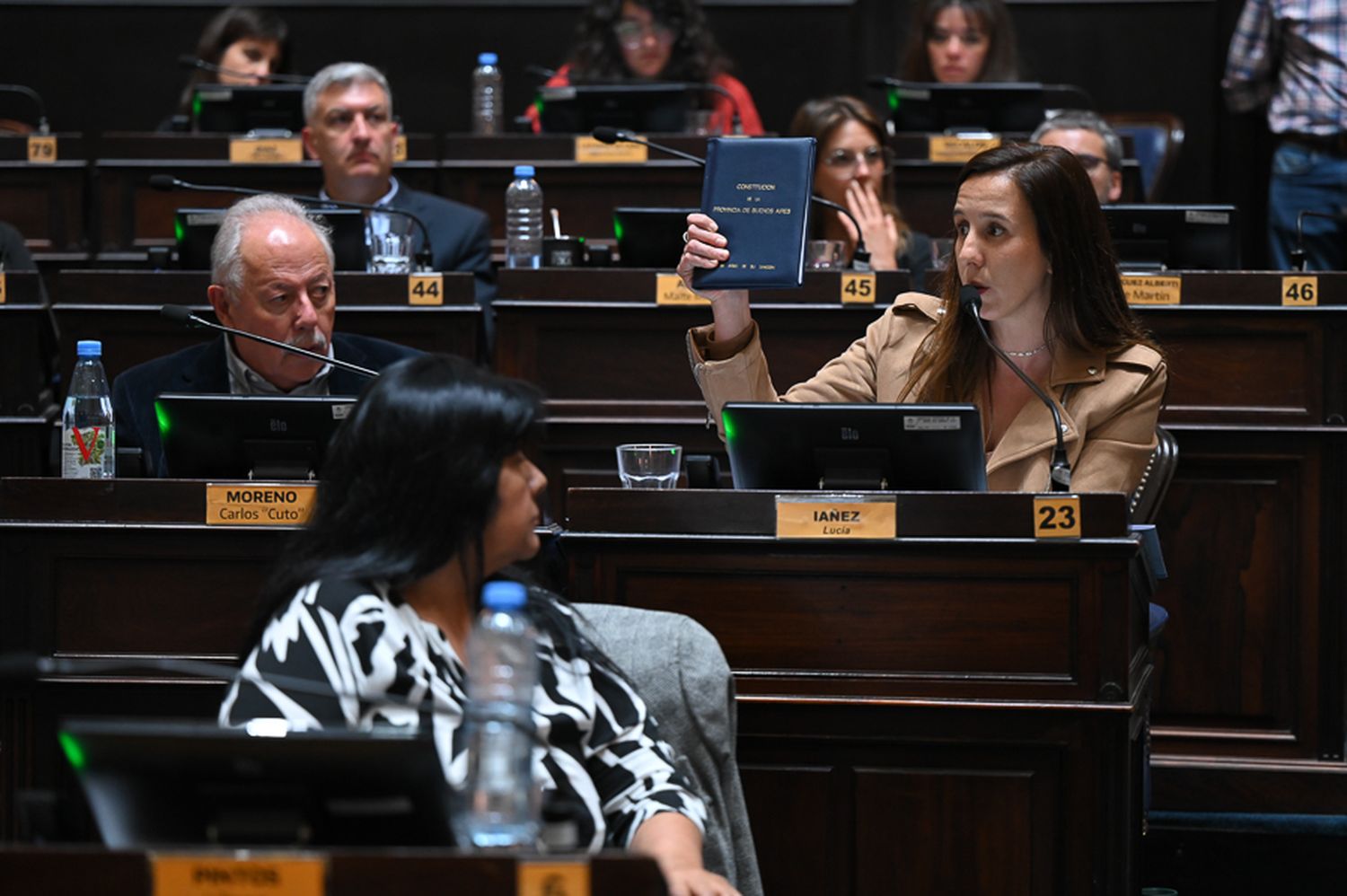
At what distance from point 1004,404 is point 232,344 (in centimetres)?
148

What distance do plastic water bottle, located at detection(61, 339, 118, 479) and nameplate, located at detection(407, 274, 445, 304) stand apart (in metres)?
0.79

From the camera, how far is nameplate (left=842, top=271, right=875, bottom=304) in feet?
13.7

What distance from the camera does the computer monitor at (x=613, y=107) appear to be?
5.40m

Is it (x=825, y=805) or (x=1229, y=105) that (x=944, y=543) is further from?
(x=1229, y=105)

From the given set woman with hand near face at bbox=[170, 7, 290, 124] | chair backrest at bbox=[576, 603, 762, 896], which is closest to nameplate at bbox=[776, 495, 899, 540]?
chair backrest at bbox=[576, 603, 762, 896]

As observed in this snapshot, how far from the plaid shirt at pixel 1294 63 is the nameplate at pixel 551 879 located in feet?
16.7

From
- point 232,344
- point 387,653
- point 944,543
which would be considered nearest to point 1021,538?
point 944,543

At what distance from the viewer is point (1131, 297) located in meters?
3.97

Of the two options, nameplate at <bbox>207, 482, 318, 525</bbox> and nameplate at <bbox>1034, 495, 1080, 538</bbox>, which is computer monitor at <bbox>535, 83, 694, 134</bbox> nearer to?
nameplate at <bbox>207, 482, 318, 525</bbox>

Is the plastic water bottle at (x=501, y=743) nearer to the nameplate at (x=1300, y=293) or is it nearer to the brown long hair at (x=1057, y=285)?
the brown long hair at (x=1057, y=285)

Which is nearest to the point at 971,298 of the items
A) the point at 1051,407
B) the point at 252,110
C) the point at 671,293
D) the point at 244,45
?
the point at 1051,407

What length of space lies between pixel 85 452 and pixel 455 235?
1.85 meters

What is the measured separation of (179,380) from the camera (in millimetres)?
3547

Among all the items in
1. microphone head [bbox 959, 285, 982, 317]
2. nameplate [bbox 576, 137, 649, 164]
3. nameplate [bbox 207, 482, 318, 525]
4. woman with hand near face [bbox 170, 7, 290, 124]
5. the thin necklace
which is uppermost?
woman with hand near face [bbox 170, 7, 290, 124]
